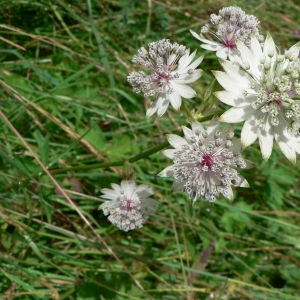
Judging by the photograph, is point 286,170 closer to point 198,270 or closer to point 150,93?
point 198,270

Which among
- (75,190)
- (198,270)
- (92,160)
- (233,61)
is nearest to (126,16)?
(92,160)

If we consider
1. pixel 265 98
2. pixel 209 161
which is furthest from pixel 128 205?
pixel 265 98

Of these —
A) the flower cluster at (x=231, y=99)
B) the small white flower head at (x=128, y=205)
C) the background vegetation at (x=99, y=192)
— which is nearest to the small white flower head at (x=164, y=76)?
the flower cluster at (x=231, y=99)

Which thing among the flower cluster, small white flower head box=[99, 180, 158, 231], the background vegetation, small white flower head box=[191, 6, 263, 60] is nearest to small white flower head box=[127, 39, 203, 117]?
the flower cluster

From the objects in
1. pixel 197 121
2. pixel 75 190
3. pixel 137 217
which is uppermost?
pixel 197 121

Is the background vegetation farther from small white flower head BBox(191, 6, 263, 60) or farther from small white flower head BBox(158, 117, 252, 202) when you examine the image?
small white flower head BBox(191, 6, 263, 60)

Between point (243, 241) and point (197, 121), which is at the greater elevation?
point (197, 121)

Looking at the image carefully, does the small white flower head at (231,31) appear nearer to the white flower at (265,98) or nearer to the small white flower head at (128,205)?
the white flower at (265,98)
